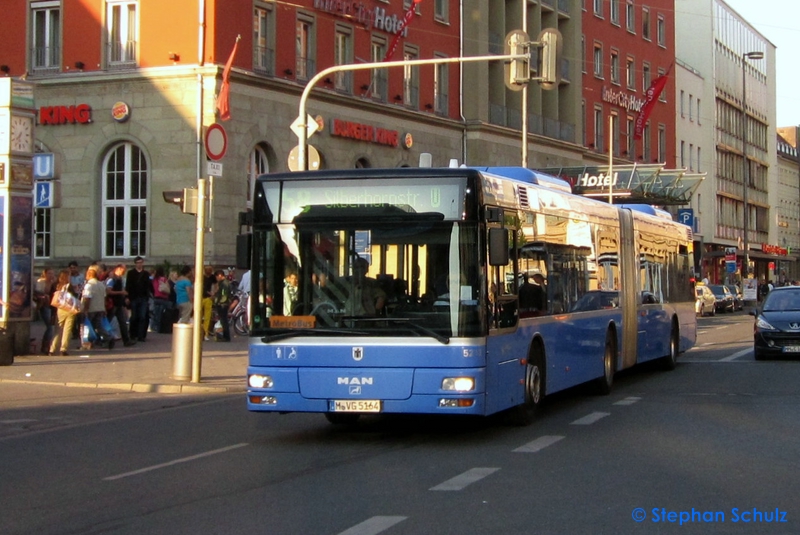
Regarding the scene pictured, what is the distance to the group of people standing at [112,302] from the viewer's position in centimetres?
2429

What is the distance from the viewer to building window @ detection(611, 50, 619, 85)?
6988cm

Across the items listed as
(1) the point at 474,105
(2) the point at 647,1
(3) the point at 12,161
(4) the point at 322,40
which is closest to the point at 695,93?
(2) the point at 647,1

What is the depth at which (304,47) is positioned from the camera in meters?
41.8

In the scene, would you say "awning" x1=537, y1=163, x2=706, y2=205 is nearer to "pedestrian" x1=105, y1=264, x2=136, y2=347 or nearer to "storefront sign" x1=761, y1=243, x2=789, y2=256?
"pedestrian" x1=105, y1=264, x2=136, y2=347

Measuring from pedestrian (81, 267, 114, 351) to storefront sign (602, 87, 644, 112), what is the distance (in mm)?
46571

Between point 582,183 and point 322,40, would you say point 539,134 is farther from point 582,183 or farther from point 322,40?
point 322,40

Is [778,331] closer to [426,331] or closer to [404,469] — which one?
[426,331]

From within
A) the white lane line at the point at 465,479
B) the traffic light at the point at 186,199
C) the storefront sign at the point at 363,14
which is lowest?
the white lane line at the point at 465,479

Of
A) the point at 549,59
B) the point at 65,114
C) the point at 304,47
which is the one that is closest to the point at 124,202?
the point at 65,114

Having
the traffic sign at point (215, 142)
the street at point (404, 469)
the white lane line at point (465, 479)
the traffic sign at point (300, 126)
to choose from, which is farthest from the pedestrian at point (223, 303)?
the white lane line at point (465, 479)

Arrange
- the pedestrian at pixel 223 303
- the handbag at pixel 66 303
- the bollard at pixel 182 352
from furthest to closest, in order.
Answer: the pedestrian at pixel 223 303 < the handbag at pixel 66 303 < the bollard at pixel 182 352

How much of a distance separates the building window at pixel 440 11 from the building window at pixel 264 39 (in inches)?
437

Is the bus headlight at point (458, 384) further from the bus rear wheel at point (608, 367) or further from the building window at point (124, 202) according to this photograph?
the building window at point (124, 202)

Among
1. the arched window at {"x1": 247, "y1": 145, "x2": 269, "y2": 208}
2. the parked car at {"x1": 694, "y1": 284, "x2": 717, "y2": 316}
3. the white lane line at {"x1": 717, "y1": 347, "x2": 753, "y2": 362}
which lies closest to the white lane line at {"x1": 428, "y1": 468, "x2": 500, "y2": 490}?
the white lane line at {"x1": 717, "y1": 347, "x2": 753, "y2": 362}
